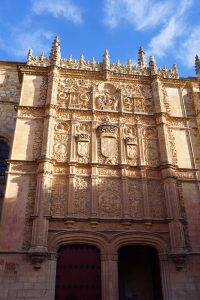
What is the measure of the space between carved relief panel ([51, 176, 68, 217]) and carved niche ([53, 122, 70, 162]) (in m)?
1.05

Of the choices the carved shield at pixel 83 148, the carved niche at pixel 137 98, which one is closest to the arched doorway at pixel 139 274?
the carved shield at pixel 83 148

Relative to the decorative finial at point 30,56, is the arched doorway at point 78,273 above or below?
below

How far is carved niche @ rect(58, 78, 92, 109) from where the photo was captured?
16.5 meters

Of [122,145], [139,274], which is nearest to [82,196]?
[122,145]

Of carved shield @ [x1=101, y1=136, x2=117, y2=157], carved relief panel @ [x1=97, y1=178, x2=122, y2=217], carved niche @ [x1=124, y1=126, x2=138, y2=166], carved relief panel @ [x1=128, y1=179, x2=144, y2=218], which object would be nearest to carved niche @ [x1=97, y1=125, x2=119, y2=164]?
carved shield @ [x1=101, y1=136, x2=117, y2=157]

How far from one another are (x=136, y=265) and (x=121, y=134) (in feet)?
20.9

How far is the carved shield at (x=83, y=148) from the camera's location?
1484cm

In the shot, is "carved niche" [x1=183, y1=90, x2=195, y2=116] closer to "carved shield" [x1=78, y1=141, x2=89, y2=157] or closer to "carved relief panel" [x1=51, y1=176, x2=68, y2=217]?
"carved shield" [x1=78, y1=141, x2=89, y2=157]

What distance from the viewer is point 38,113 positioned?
51.3 feet

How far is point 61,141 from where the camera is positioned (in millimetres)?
15125

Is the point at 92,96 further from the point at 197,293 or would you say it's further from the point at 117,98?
the point at 197,293

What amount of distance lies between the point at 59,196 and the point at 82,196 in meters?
0.99

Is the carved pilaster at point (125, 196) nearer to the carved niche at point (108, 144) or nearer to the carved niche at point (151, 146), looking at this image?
the carved niche at point (108, 144)

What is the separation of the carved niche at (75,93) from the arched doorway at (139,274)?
25.4 feet
